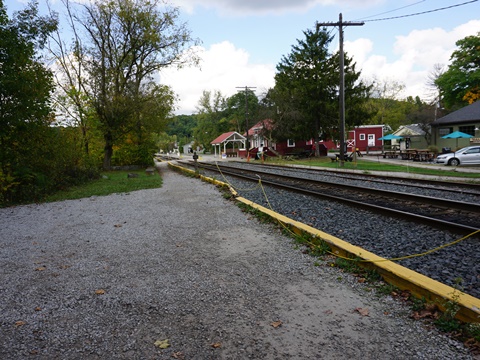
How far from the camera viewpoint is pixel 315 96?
36.6m

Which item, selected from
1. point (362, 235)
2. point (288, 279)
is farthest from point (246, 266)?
point (362, 235)

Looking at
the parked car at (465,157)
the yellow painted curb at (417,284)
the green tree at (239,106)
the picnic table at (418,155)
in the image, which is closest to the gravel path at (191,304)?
the yellow painted curb at (417,284)

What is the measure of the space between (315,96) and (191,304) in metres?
35.8

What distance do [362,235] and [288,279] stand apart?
231cm

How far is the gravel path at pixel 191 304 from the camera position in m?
2.68

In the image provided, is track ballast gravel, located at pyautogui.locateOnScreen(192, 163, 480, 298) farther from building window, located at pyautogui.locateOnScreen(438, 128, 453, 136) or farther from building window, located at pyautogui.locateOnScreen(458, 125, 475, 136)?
building window, located at pyautogui.locateOnScreen(438, 128, 453, 136)

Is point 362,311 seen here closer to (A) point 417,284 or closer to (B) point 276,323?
(A) point 417,284

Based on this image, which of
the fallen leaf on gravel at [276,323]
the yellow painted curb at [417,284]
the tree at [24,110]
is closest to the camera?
the yellow painted curb at [417,284]

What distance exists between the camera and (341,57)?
22.5 m

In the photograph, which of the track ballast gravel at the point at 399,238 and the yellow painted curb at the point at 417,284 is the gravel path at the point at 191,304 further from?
the track ballast gravel at the point at 399,238

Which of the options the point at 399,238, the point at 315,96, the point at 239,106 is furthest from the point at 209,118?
the point at 399,238

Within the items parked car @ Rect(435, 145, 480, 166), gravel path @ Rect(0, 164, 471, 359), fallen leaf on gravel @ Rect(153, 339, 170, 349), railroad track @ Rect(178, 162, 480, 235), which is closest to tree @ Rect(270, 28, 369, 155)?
parked car @ Rect(435, 145, 480, 166)

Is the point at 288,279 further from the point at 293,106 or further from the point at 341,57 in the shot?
the point at 293,106

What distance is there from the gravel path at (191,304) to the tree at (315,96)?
32174mm
